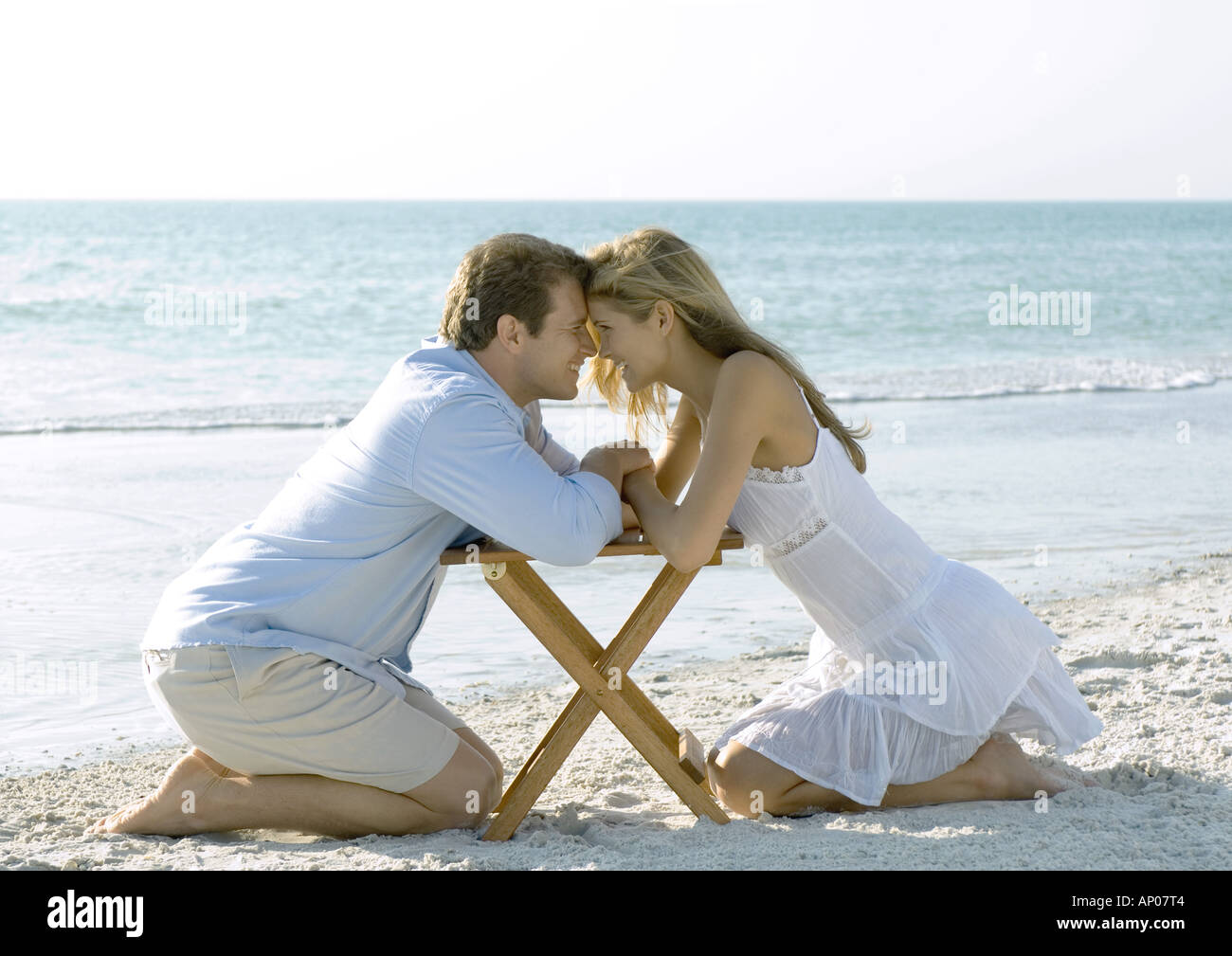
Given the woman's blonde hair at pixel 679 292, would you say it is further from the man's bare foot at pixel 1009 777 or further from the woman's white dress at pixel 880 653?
the man's bare foot at pixel 1009 777

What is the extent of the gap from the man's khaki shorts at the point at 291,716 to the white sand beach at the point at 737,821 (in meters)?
0.21

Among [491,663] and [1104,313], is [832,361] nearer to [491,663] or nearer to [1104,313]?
[1104,313]

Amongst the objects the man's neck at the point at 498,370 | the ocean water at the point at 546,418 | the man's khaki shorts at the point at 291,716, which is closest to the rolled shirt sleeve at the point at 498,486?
the man's neck at the point at 498,370

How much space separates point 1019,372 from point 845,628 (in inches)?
531

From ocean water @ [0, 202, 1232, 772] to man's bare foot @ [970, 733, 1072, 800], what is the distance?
6.50 feet

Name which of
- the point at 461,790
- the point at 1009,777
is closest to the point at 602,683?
the point at 461,790

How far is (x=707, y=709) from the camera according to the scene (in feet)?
16.2

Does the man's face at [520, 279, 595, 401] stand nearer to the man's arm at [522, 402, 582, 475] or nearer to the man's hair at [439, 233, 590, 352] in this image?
the man's hair at [439, 233, 590, 352]

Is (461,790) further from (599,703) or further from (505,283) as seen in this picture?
(505,283)

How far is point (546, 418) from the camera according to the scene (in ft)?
38.5

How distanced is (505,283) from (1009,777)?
2041mm

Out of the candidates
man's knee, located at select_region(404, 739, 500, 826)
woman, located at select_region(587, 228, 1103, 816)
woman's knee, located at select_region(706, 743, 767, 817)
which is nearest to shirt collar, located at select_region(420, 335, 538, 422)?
woman, located at select_region(587, 228, 1103, 816)

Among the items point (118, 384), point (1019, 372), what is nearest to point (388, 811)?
point (118, 384)
